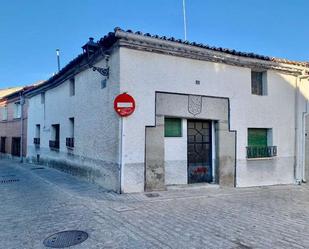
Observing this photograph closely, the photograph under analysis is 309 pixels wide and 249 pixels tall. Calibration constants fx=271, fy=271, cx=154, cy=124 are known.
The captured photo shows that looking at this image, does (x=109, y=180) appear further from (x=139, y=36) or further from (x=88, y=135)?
(x=139, y=36)

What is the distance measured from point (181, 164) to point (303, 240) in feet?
15.6

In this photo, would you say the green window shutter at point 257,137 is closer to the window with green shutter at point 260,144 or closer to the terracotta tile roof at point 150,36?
the window with green shutter at point 260,144

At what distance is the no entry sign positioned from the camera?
7.84 metres

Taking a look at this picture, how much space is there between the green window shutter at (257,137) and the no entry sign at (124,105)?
505 centimetres

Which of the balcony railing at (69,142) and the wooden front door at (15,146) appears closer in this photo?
the balcony railing at (69,142)

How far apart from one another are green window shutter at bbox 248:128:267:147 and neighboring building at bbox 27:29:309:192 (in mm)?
39

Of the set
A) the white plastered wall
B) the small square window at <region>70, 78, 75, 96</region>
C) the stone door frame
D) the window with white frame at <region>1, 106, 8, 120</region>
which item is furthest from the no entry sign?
the window with white frame at <region>1, 106, 8, 120</region>

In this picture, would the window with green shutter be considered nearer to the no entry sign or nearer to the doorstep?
the doorstep

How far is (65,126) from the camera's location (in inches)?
498

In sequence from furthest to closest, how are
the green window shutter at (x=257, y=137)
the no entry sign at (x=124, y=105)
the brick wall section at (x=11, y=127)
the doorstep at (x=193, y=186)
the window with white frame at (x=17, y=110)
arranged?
the window with white frame at (x=17, y=110) < the brick wall section at (x=11, y=127) < the green window shutter at (x=257, y=137) < the doorstep at (x=193, y=186) < the no entry sign at (x=124, y=105)

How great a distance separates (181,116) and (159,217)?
388 centimetres

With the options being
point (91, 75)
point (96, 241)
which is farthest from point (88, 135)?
point (96, 241)

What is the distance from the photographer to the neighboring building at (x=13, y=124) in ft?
62.2

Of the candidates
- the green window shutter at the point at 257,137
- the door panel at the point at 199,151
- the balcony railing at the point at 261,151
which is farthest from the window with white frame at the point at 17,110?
the balcony railing at the point at 261,151
